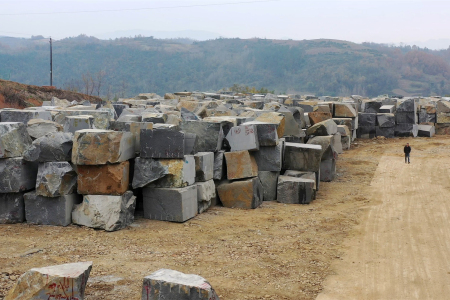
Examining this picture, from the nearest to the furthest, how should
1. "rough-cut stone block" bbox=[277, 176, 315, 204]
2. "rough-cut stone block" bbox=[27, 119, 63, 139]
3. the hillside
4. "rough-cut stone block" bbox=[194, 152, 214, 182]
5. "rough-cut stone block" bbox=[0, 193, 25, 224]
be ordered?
"rough-cut stone block" bbox=[0, 193, 25, 224] → "rough-cut stone block" bbox=[194, 152, 214, 182] → "rough-cut stone block" bbox=[27, 119, 63, 139] → "rough-cut stone block" bbox=[277, 176, 315, 204] → the hillside

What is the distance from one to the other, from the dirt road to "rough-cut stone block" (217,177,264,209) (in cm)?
216

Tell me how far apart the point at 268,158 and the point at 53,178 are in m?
4.46

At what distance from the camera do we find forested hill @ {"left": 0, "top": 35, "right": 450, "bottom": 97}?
284ft

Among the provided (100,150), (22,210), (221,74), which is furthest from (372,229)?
(221,74)

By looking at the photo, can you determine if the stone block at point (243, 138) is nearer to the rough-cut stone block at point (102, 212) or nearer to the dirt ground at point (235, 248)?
the dirt ground at point (235, 248)

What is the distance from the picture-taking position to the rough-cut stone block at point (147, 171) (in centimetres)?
834

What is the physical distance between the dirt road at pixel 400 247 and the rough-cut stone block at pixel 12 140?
17.5 ft

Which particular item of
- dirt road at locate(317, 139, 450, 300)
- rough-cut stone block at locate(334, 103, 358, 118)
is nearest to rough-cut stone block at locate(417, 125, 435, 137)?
rough-cut stone block at locate(334, 103, 358, 118)

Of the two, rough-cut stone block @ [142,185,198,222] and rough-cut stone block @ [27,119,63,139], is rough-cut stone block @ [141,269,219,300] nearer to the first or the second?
rough-cut stone block @ [142,185,198,222]

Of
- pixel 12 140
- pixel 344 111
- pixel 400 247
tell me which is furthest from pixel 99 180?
pixel 344 111

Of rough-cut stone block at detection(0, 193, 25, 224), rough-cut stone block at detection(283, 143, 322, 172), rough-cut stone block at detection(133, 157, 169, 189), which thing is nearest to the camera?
rough-cut stone block at detection(0, 193, 25, 224)

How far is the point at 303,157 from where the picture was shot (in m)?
11.2

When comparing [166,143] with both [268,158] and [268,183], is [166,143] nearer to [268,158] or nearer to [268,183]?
[268,158]

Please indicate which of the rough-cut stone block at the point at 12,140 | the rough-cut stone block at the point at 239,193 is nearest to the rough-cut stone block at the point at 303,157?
the rough-cut stone block at the point at 239,193
